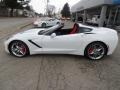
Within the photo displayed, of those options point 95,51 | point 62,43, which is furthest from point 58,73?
point 95,51

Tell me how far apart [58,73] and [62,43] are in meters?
1.43

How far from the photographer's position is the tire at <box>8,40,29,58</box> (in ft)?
19.1

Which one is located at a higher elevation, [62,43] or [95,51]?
[62,43]

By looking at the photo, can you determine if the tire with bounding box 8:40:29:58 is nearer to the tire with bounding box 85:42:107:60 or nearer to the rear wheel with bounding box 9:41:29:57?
the rear wheel with bounding box 9:41:29:57

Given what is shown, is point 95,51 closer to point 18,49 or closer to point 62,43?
point 62,43

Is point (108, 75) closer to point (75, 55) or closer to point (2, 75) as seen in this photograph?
point (75, 55)

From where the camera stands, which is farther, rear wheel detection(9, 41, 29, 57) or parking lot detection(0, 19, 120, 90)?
rear wheel detection(9, 41, 29, 57)

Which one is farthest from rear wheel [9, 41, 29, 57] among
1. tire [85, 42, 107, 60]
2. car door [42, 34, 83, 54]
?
tire [85, 42, 107, 60]

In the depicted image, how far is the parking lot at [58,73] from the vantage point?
3.82 metres

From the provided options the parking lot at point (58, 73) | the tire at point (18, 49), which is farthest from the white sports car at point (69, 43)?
the parking lot at point (58, 73)

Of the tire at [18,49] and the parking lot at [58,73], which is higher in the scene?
the tire at [18,49]

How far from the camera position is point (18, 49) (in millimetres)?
5875

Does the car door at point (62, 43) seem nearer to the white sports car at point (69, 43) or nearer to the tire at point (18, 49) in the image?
the white sports car at point (69, 43)

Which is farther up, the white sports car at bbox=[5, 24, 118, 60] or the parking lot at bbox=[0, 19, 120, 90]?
the white sports car at bbox=[5, 24, 118, 60]
